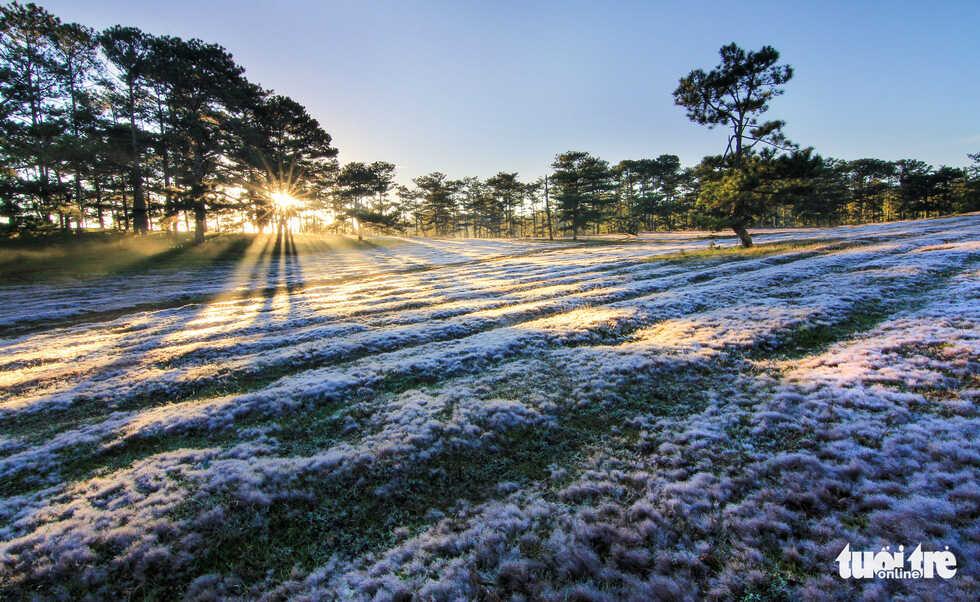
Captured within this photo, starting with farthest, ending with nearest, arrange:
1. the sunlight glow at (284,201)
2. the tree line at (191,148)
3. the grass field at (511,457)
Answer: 1. the sunlight glow at (284,201)
2. the tree line at (191,148)
3. the grass field at (511,457)

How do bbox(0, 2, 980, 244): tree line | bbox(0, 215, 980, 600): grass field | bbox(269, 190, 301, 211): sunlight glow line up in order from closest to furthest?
bbox(0, 215, 980, 600): grass field → bbox(0, 2, 980, 244): tree line → bbox(269, 190, 301, 211): sunlight glow

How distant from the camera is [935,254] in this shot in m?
18.2

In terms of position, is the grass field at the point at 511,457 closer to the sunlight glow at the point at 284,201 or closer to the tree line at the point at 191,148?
the tree line at the point at 191,148

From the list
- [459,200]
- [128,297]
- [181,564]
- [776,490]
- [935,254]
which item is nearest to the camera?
[181,564]

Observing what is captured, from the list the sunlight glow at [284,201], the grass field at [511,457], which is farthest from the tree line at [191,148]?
the grass field at [511,457]

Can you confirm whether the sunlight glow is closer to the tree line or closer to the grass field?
the tree line

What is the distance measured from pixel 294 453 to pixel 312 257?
47.1 meters

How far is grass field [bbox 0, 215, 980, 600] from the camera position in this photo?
10.2ft

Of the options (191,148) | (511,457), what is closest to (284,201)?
(191,148)

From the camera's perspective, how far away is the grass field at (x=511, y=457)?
3104 mm

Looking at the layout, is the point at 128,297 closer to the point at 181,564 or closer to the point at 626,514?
the point at 181,564

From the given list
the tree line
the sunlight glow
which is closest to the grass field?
the tree line

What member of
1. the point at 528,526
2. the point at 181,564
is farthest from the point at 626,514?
the point at 181,564

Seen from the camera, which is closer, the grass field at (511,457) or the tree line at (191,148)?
the grass field at (511,457)
